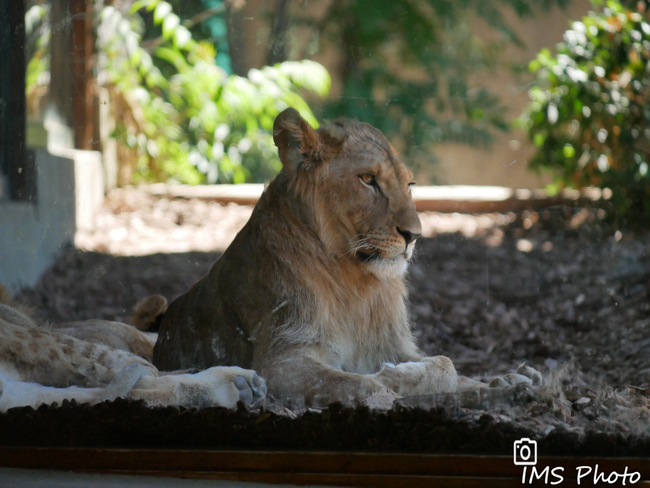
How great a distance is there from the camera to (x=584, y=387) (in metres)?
2.87

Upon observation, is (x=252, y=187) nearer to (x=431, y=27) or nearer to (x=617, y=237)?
(x=431, y=27)

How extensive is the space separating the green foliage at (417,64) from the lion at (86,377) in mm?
1171

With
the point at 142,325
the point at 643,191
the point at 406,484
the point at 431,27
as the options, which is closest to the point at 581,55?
the point at 643,191

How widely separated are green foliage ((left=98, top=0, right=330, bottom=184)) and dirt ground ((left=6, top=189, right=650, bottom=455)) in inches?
11.7

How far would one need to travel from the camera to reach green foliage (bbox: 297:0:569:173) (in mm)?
3127

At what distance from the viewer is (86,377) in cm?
260

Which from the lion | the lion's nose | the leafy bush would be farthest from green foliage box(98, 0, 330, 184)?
the lion

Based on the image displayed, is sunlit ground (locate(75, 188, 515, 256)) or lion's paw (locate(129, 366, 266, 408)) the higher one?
sunlit ground (locate(75, 188, 515, 256))

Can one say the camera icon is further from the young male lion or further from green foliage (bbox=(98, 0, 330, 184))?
green foliage (bbox=(98, 0, 330, 184))

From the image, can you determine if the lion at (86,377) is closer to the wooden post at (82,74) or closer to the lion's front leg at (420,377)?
the lion's front leg at (420,377)

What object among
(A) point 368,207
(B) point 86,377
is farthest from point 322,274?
(B) point 86,377

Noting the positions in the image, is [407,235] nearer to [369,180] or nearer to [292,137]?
[369,180]

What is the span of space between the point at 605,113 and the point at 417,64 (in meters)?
3.16

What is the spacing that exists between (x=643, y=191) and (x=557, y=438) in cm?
455
